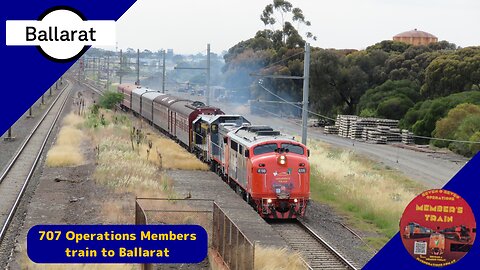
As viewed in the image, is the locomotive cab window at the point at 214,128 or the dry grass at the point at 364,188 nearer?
the dry grass at the point at 364,188

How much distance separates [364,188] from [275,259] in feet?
51.2

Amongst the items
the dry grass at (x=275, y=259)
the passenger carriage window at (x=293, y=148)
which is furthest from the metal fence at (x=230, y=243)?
the passenger carriage window at (x=293, y=148)

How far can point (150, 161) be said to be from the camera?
33.9m

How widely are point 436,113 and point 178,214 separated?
39.3 m

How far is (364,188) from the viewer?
1174 inches

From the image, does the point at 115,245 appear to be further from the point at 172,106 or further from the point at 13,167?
the point at 172,106

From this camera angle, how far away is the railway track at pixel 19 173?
73.8 feet

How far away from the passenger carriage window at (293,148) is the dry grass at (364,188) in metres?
3.52

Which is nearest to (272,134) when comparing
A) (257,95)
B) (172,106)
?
(172,106)

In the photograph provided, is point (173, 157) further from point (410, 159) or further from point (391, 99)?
point (391, 99)

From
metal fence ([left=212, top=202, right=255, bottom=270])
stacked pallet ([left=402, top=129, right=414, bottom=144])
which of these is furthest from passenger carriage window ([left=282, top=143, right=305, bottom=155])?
stacked pallet ([left=402, top=129, right=414, bottom=144])

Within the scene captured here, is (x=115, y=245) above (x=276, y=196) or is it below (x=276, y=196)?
above

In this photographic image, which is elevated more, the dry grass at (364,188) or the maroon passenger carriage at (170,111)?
the maroon passenger carriage at (170,111)

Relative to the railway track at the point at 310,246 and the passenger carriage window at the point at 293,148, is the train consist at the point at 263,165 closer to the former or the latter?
the passenger carriage window at the point at 293,148
